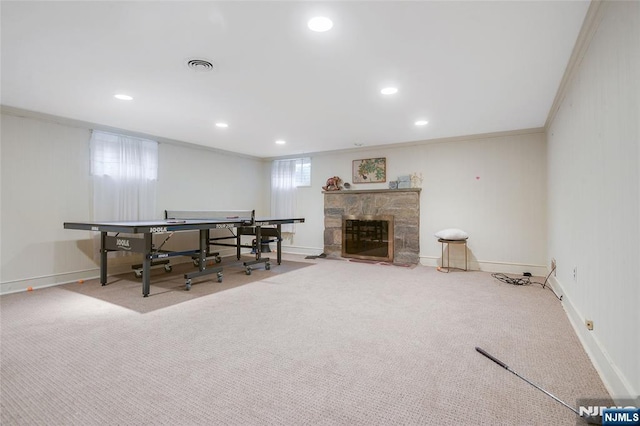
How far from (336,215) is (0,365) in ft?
16.5

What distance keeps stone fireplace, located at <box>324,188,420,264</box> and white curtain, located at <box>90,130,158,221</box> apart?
334cm

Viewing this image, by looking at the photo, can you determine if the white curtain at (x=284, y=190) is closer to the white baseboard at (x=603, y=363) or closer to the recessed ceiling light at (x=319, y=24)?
the recessed ceiling light at (x=319, y=24)

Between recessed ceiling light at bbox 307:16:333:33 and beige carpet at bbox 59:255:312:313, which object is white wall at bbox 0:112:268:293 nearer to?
beige carpet at bbox 59:255:312:313

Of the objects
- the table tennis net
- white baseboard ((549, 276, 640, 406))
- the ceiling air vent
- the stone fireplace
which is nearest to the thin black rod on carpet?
white baseboard ((549, 276, 640, 406))

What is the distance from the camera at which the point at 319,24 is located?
6.37 ft

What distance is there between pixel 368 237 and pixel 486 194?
7.41 ft

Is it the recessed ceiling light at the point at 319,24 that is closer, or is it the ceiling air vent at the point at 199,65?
the recessed ceiling light at the point at 319,24

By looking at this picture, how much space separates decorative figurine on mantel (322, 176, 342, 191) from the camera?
6199mm

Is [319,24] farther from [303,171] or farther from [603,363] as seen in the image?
[303,171]

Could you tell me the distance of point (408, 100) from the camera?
3.31m

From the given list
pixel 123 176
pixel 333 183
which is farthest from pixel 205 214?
pixel 333 183

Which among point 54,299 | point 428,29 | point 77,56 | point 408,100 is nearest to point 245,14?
point 428,29
